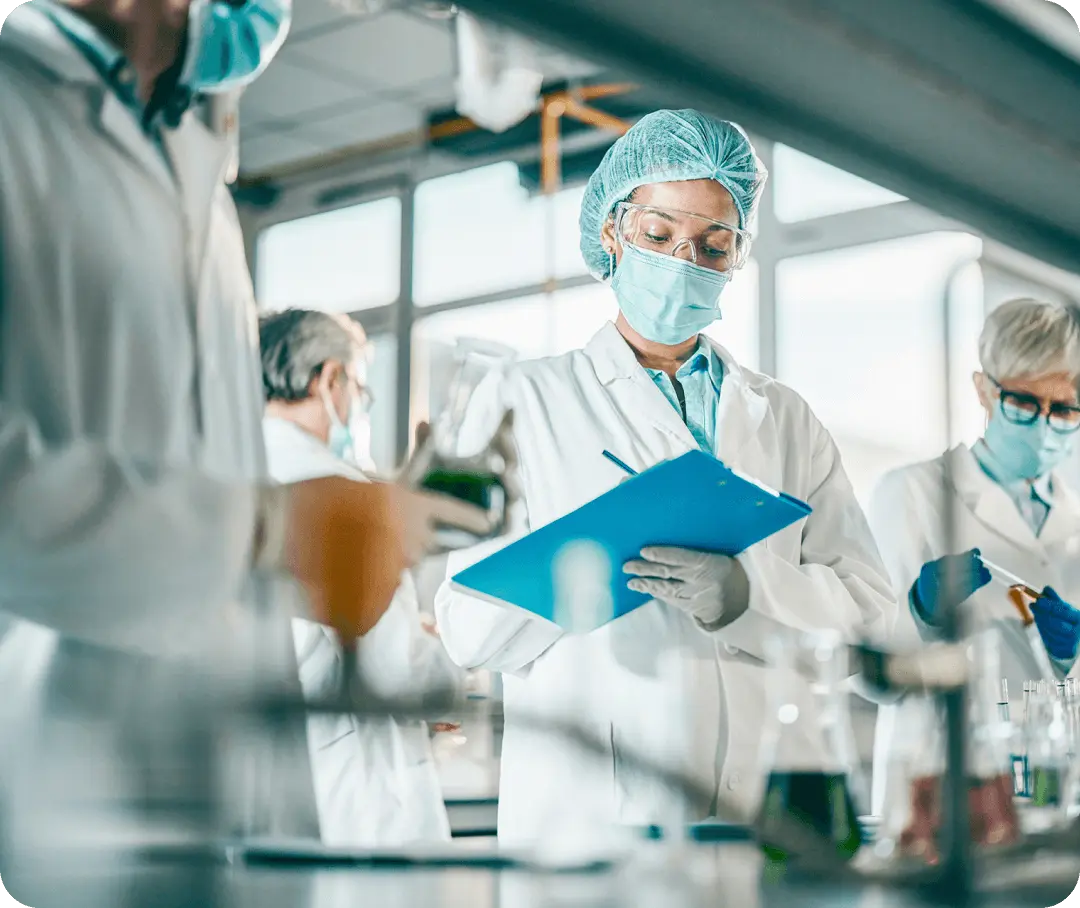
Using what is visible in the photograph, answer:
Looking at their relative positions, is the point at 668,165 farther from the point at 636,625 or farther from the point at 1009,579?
the point at 1009,579

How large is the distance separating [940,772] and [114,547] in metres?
1.20

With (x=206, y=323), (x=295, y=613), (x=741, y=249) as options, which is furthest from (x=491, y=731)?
(x=741, y=249)

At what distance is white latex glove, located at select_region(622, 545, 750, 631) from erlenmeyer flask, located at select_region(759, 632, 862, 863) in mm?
109

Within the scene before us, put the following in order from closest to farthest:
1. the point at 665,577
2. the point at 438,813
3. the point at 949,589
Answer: the point at 438,813 < the point at 665,577 < the point at 949,589

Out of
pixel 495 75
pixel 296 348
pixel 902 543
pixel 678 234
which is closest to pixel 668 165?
pixel 678 234

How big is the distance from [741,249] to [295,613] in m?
0.76

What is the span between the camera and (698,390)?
1.63 metres

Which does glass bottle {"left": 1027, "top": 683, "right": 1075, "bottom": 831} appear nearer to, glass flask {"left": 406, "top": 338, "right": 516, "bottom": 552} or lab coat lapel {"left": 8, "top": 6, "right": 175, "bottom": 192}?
glass flask {"left": 406, "top": 338, "right": 516, "bottom": 552}

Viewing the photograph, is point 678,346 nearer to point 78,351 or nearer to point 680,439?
point 680,439

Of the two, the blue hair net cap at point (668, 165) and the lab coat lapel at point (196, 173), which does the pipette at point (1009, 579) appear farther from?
the lab coat lapel at point (196, 173)

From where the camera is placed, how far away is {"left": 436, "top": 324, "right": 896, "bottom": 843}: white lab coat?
141 centimetres

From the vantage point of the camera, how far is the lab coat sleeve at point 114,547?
3.75 feet

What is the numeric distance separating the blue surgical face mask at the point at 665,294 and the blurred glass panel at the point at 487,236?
7cm

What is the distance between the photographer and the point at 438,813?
4.33 ft
